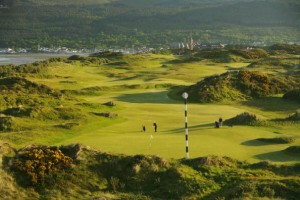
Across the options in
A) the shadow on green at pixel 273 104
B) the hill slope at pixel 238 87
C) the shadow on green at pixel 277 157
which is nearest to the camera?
the shadow on green at pixel 277 157

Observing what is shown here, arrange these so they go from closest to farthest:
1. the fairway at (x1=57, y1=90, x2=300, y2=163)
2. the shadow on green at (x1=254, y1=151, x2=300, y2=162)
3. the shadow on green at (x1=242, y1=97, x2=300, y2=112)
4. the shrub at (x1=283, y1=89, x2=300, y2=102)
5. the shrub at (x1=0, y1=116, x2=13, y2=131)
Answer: the shadow on green at (x1=254, y1=151, x2=300, y2=162) < the fairway at (x1=57, y1=90, x2=300, y2=163) < the shrub at (x1=0, y1=116, x2=13, y2=131) < the shadow on green at (x1=242, y1=97, x2=300, y2=112) < the shrub at (x1=283, y1=89, x2=300, y2=102)

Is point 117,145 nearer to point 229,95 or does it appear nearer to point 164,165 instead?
point 164,165

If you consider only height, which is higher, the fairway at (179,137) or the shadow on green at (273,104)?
the fairway at (179,137)

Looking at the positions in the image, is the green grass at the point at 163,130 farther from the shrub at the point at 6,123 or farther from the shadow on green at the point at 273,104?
the shrub at the point at 6,123

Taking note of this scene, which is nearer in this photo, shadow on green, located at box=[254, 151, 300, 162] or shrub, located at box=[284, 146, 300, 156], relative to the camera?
shadow on green, located at box=[254, 151, 300, 162]

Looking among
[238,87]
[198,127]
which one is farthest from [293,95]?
[198,127]

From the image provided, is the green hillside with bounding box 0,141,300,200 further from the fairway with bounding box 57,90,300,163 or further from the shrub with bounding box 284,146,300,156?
the shrub with bounding box 284,146,300,156

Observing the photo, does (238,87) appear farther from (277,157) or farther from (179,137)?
(277,157)

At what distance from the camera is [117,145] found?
85.2ft

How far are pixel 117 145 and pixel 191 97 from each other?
95.9 feet

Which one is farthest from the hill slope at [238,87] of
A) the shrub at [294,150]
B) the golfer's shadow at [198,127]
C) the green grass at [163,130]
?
the shrub at [294,150]

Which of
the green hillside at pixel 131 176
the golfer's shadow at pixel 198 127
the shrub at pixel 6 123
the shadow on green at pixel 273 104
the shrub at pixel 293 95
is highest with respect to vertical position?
the green hillside at pixel 131 176

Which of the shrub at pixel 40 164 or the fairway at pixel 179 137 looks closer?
the shrub at pixel 40 164

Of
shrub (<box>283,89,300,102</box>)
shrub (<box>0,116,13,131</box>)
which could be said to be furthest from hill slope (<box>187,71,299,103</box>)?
shrub (<box>0,116,13,131</box>)
